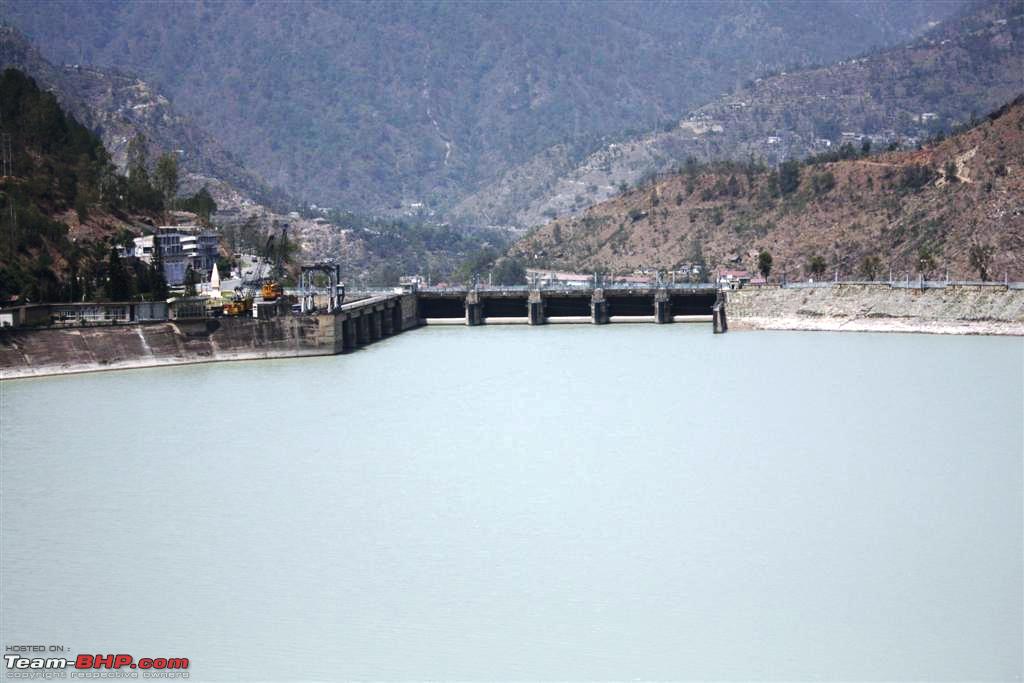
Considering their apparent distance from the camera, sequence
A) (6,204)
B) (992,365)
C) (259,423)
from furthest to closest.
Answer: (6,204)
(992,365)
(259,423)

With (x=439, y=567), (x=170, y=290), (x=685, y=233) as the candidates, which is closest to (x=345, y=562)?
(x=439, y=567)

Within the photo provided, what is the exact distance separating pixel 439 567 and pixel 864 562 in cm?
968

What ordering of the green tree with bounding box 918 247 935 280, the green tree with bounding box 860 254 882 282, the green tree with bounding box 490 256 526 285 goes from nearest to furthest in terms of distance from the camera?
the green tree with bounding box 860 254 882 282, the green tree with bounding box 918 247 935 280, the green tree with bounding box 490 256 526 285

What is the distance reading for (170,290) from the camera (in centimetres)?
8838

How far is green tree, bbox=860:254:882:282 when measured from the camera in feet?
315

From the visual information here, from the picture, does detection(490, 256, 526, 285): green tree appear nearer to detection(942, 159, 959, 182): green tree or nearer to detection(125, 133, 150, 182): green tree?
detection(125, 133, 150, 182): green tree

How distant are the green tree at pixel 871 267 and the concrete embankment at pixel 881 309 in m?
5.42

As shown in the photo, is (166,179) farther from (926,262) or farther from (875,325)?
(875,325)

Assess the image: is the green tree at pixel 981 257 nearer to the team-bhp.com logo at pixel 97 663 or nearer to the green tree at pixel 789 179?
the green tree at pixel 789 179

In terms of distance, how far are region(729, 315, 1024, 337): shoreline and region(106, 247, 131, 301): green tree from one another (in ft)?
101

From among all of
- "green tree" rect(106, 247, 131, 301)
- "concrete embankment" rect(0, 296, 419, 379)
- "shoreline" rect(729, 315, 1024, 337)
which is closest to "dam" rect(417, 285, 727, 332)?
"shoreline" rect(729, 315, 1024, 337)

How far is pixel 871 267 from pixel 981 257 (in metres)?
6.27

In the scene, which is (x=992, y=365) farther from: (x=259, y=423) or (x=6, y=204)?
(x=6, y=204)

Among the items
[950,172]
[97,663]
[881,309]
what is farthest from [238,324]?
[950,172]
